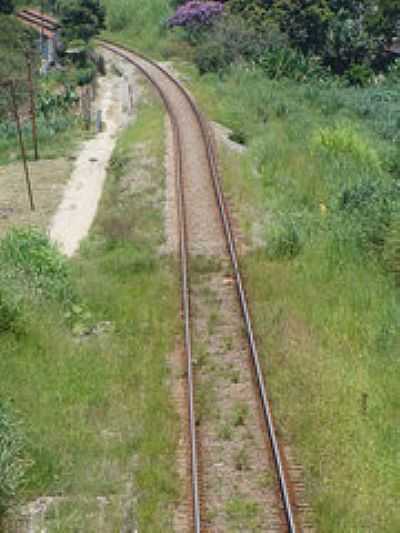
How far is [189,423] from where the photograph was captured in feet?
44.0

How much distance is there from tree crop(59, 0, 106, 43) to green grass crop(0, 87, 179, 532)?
40579mm

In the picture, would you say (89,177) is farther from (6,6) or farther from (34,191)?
(6,6)

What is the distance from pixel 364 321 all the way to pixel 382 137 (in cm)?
2297

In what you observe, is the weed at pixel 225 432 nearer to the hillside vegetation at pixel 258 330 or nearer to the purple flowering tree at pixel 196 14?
the hillside vegetation at pixel 258 330

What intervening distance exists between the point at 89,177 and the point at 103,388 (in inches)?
734

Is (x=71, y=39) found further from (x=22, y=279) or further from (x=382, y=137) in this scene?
(x=22, y=279)

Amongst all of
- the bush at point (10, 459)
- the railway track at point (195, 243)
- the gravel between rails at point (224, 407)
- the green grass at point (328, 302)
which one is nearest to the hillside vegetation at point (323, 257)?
the green grass at point (328, 302)

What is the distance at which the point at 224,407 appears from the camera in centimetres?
1398

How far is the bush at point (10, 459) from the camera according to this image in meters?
11.3

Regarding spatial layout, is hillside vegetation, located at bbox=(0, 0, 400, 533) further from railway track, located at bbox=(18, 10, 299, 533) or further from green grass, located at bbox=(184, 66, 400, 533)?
railway track, located at bbox=(18, 10, 299, 533)

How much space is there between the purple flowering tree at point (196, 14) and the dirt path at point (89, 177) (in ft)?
35.9

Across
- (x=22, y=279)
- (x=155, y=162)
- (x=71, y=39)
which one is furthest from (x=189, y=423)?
(x=71, y=39)

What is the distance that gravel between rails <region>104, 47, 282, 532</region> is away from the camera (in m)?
11.4

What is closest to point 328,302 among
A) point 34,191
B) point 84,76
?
point 34,191
